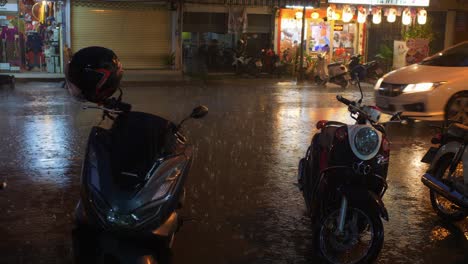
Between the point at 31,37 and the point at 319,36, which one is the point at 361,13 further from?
the point at 31,37

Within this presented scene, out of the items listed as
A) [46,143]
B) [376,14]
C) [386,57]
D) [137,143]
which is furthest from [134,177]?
[386,57]

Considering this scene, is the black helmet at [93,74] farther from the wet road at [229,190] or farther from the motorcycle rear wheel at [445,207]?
the motorcycle rear wheel at [445,207]

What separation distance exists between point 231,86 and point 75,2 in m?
6.65

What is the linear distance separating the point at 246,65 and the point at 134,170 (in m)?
19.2

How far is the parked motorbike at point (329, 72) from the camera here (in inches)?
765

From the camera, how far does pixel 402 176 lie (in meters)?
7.62

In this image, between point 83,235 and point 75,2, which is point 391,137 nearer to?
point 83,235

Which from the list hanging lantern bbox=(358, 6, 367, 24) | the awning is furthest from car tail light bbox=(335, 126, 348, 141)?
hanging lantern bbox=(358, 6, 367, 24)

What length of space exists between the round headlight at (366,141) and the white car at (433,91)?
6211mm

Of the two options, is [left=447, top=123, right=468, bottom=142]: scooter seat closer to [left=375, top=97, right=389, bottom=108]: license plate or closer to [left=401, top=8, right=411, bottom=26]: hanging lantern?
[left=375, top=97, right=389, bottom=108]: license plate

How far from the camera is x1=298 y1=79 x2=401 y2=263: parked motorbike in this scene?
4.48 metres

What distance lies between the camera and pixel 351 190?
4.46 m

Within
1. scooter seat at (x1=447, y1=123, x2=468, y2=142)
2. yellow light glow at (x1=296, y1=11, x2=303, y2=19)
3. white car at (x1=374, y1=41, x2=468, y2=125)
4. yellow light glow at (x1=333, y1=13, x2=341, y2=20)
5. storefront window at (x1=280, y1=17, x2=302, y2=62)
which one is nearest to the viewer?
scooter seat at (x1=447, y1=123, x2=468, y2=142)

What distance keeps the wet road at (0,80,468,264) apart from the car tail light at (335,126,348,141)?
3.53ft
